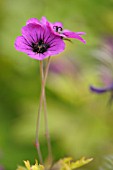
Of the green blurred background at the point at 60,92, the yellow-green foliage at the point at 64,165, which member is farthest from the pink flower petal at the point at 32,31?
the green blurred background at the point at 60,92

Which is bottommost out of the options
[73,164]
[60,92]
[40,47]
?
[73,164]

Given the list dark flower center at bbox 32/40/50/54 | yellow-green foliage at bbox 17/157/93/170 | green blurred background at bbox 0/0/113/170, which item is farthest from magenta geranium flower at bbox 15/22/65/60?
green blurred background at bbox 0/0/113/170

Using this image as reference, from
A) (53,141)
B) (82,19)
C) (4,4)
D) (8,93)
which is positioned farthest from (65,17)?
(53,141)

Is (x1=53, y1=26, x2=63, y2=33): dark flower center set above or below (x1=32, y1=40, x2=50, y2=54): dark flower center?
above

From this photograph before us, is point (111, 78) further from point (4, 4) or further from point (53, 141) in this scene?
point (4, 4)

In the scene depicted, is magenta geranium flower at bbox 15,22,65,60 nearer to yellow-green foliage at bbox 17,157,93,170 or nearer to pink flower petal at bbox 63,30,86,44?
pink flower petal at bbox 63,30,86,44

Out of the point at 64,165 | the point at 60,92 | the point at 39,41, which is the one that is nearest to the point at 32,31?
the point at 39,41

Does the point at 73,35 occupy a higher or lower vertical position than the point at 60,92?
higher

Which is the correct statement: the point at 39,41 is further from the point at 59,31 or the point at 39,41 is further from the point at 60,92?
the point at 60,92
